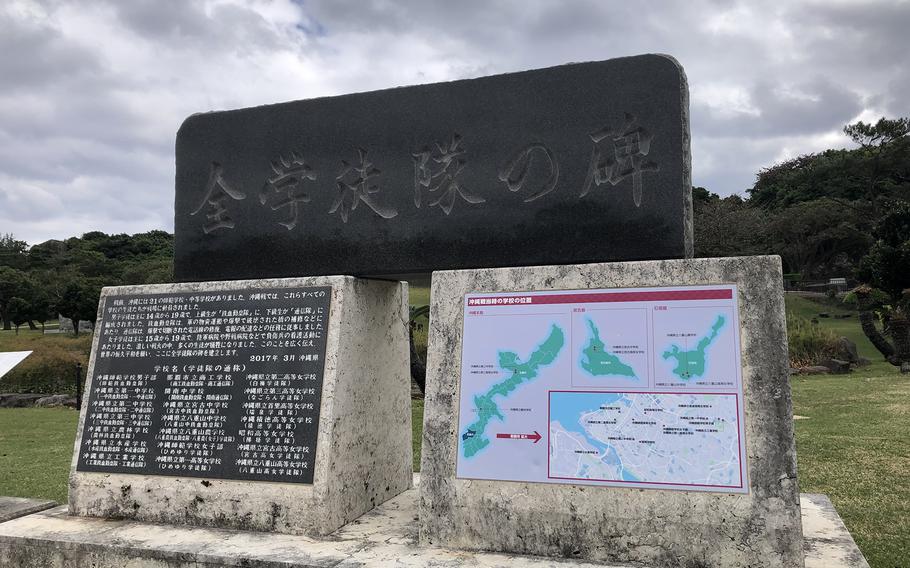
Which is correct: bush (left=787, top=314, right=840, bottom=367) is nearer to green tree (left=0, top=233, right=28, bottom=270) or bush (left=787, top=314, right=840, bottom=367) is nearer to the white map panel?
the white map panel

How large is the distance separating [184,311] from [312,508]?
1.49m

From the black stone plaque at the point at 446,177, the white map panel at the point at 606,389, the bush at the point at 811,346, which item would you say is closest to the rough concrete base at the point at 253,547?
the white map panel at the point at 606,389

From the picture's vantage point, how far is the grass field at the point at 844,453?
3.94 meters

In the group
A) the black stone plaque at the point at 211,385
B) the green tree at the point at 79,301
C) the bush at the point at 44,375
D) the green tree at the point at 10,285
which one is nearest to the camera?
the black stone plaque at the point at 211,385

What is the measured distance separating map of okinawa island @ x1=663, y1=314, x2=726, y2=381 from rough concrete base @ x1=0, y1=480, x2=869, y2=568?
0.90 m

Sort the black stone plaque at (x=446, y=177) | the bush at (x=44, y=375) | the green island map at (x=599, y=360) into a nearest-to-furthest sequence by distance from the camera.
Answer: the green island map at (x=599, y=360)
the black stone plaque at (x=446, y=177)
the bush at (x=44, y=375)

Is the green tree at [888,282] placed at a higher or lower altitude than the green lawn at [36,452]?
higher

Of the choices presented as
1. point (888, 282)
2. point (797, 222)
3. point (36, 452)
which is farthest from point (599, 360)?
point (797, 222)

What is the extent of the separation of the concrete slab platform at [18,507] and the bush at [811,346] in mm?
15116

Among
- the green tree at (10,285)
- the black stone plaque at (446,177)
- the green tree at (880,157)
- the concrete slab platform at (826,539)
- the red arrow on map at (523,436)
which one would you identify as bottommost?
the concrete slab platform at (826,539)

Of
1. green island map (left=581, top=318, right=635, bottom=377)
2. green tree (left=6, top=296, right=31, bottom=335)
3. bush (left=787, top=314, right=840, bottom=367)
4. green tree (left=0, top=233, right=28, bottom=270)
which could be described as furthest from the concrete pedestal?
green tree (left=0, top=233, right=28, bottom=270)

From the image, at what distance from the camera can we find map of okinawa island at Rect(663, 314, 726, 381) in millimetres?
2955

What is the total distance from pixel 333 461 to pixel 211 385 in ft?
2.91

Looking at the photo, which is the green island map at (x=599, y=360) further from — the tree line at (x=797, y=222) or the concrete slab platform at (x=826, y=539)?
the tree line at (x=797, y=222)
